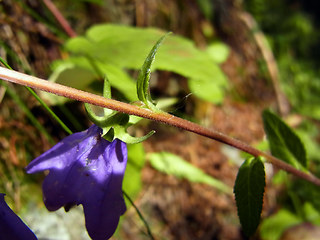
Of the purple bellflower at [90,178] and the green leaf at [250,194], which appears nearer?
the purple bellflower at [90,178]

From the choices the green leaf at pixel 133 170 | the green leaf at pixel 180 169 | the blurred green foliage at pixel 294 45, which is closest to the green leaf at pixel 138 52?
the green leaf at pixel 133 170

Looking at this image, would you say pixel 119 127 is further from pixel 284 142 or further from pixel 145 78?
pixel 284 142

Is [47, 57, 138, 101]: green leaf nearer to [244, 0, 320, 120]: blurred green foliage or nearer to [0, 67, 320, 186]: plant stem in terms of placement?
[0, 67, 320, 186]: plant stem

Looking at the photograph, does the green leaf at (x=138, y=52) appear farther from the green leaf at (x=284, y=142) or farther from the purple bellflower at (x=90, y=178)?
the purple bellflower at (x=90, y=178)

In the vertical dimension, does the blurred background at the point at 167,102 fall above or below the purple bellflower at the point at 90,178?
below

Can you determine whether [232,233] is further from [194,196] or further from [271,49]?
[271,49]

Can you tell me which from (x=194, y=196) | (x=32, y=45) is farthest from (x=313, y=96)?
(x=32, y=45)
